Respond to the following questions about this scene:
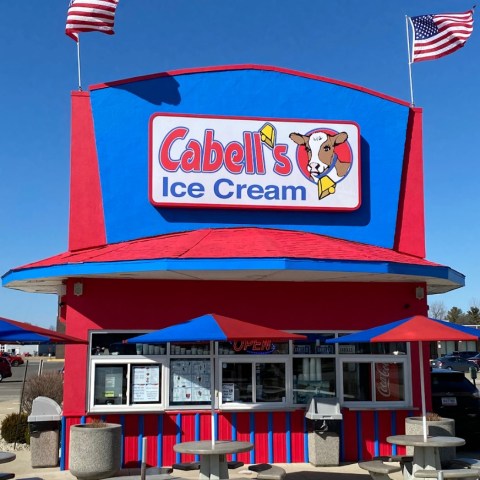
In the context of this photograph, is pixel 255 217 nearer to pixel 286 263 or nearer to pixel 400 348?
pixel 286 263

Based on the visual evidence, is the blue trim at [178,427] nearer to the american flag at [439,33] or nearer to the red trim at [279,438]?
the red trim at [279,438]

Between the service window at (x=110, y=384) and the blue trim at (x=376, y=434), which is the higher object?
the service window at (x=110, y=384)

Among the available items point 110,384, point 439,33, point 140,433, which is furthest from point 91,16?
point 140,433

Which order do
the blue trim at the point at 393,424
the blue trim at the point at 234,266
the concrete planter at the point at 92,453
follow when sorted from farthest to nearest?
the blue trim at the point at 393,424 < the blue trim at the point at 234,266 < the concrete planter at the point at 92,453

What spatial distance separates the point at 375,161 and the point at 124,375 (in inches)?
266

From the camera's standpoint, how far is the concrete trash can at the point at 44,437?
11.4m

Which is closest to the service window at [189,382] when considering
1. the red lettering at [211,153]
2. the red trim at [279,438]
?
the red trim at [279,438]

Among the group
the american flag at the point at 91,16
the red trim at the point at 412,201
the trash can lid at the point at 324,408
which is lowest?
the trash can lid at the point at 324,408

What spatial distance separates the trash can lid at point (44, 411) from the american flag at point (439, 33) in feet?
35.3

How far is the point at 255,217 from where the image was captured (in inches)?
490

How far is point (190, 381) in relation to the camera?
11.6 m

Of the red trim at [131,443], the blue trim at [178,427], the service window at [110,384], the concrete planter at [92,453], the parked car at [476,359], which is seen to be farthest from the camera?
the parked car at [476,359]

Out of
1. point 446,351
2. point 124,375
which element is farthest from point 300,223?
point 446,351

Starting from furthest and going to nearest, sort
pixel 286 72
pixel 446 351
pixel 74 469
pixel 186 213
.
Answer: pixel 446 351 → pixel 286 72 → pixel 186 213 → pixel 74 469
